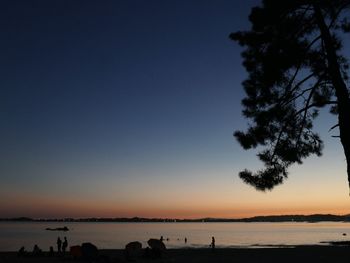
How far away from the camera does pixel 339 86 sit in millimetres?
13625

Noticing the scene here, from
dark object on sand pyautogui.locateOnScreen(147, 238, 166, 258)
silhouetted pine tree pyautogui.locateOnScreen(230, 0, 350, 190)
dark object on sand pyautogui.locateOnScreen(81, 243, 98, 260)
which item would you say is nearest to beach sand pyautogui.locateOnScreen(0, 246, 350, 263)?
dark object on sand pyautogui.locateOnScreen(147, 238, 166, 258)

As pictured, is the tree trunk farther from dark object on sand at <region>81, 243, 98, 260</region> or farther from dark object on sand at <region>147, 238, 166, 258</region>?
dark object on sand at <region>147, 238, 166, 258</region>

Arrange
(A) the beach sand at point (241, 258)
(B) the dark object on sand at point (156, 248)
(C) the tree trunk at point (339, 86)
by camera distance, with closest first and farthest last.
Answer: (C) the tree trunk at point (339, 86), (A) the beach sand at point (241, 258), (B) the dark object on sand at point (156, 248)

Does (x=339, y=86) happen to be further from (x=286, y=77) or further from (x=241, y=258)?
(x=241, y=258)

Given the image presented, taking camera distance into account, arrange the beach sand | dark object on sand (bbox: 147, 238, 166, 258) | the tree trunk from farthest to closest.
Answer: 1. dark object on sand (bbox: 147, 238, 166, 258)
2. the beach sand
3. the tree trunk

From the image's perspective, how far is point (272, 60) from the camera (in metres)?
14.2

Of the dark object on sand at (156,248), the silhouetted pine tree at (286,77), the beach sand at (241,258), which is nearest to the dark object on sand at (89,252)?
the beach sand at (241,258)

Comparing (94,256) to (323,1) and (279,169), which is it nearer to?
(279,169)

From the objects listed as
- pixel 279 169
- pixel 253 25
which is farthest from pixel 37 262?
pixel 253 25

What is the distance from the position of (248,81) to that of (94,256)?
58.8ft

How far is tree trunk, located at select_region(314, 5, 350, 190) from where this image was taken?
1318 centimetres

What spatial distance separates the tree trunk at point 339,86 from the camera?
13.2 metres

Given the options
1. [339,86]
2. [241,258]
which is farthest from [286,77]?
[241,258]

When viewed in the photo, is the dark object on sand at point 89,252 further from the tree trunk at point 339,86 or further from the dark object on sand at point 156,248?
the tree trunk at point 339,86
